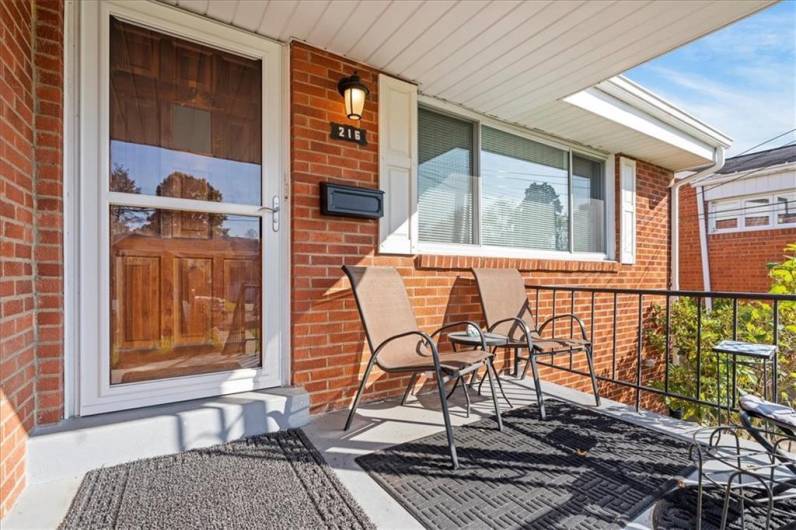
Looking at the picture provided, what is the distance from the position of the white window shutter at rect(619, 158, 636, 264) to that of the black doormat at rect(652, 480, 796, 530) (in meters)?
3.53

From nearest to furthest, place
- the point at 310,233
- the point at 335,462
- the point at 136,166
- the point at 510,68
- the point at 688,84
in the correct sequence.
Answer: the point at 335,462
the point at 136,166
the point at 310,233
the point at 510,68
the point at 688,84

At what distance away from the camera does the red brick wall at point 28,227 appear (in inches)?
59.4

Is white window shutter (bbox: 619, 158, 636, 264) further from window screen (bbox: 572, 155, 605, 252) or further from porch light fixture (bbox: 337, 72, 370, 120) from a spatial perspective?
porch light fixture (bbox: 337, 72, 370, 120)

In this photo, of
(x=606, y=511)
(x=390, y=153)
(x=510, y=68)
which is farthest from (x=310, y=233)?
(x=606, y=511)

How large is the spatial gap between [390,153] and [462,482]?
216 cm

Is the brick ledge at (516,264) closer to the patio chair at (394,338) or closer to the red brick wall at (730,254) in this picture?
the patio chair at (394,338)

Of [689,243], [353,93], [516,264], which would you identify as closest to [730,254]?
[689,243]

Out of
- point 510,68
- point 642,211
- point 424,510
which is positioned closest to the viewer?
point 424,510

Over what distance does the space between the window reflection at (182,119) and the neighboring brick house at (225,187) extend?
Result: 1 cm

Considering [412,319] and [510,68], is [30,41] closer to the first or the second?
[412,319]

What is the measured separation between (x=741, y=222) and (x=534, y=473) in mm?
8321

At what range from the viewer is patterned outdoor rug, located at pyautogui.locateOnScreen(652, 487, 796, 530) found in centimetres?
146

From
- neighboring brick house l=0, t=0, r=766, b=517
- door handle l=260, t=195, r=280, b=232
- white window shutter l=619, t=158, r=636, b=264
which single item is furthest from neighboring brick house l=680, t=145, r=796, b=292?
door handle l=260, t=195, r=280, b=232

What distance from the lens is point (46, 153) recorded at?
1.84 metres
